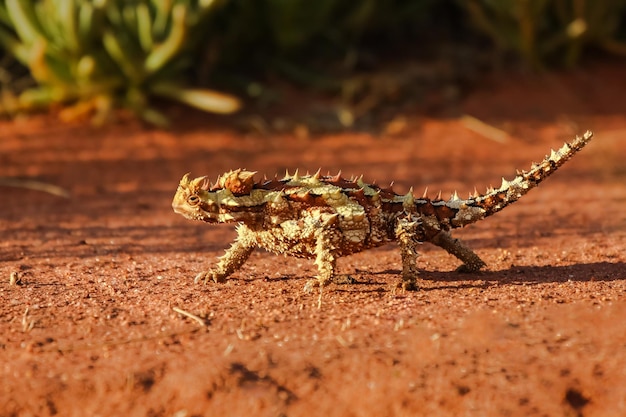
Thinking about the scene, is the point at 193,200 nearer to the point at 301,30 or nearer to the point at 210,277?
the point at 210,277

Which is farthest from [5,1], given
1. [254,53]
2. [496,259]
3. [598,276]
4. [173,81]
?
[598,276]

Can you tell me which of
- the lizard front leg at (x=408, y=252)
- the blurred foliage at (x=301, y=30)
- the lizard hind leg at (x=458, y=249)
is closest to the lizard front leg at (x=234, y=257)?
the lizard front leg at (x=408, y=252)

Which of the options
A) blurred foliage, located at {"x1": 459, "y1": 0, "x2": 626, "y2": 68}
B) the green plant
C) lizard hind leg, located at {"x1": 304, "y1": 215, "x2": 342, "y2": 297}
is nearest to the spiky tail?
lizard hind leg, located at {"x1": 304, "y1": 215, "x2": 342, "y2": 297}

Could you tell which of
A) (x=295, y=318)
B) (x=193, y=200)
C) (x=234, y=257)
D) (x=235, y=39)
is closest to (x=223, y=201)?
(x=193, y=200)

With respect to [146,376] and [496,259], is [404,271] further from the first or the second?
[146,376]

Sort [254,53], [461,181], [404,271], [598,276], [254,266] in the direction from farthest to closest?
[254,53], [461,181], [254,266], [598,276], [404,271]

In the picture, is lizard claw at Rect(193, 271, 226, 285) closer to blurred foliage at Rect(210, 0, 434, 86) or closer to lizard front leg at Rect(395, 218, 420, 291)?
lizard front leg at Rect(395, 218, 420, 291)
